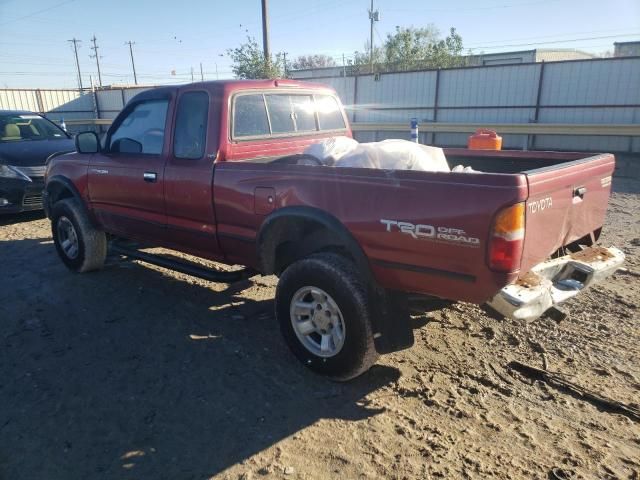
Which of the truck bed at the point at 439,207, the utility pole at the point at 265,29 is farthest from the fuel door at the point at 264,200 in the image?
the utility pole at the point at 265,29

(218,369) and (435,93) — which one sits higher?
(435,93)

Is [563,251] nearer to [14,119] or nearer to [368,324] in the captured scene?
[368,324]

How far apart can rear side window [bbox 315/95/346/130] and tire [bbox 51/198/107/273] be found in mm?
2696

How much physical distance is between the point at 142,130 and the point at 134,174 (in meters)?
0.43

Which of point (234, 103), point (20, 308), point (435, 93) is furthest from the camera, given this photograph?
point (435, 93)

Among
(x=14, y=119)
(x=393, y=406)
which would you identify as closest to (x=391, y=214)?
(x=393, y=406)

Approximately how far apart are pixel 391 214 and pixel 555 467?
5.05ft

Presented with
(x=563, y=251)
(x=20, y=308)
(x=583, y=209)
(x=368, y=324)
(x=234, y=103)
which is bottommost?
(x=20, y=308)

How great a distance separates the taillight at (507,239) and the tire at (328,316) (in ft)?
2.85

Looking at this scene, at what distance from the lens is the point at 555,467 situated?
2451 mm

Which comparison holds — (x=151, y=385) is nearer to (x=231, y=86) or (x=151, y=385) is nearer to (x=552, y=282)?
(x=231, y=86)

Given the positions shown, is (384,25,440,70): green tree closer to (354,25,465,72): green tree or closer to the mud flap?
(354,25,465,72): green tree

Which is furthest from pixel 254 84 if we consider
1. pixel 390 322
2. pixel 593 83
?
pixel 593 83

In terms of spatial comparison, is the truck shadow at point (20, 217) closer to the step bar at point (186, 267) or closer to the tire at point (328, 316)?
the step bar at point (186, 267)
